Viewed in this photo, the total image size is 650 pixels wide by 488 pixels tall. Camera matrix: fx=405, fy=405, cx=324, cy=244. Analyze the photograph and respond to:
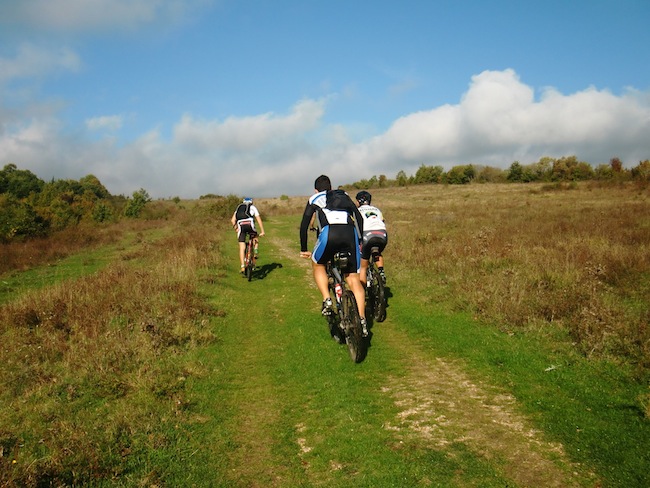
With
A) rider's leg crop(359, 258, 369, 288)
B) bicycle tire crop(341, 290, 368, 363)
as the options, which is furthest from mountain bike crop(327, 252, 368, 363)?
rider's leg crop(359, 258, 369, 288)

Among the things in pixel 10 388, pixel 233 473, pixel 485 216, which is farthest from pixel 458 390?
pixel 485 216

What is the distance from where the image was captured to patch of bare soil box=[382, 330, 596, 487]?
377 centimetres

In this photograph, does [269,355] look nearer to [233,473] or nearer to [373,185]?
[233,473]

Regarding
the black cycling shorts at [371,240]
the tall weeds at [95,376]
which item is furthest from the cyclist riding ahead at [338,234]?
the tall weeds at [95,376]

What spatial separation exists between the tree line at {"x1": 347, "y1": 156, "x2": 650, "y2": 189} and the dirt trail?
128 feet

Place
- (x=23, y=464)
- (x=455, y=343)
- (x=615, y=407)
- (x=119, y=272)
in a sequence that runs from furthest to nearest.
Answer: (x=119, y=272) < (x=455, y=343) < (x=615, y=407) < (x=23, y=464)

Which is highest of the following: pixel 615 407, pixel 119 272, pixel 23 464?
pixel 119 272

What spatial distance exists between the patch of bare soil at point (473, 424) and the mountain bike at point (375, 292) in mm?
2368

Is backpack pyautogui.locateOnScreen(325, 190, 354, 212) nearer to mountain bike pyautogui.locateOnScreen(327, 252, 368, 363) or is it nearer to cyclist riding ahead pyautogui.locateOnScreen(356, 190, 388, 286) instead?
mountain bike pyautogui.locateOnScreen(327, 252, 368, 363)

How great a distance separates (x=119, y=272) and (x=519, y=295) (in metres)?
11.0

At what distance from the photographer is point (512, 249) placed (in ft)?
41.5

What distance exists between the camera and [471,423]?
182 inches

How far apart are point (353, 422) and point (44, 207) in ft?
118

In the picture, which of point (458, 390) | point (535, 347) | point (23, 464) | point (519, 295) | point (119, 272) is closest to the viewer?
point (23, 464)
